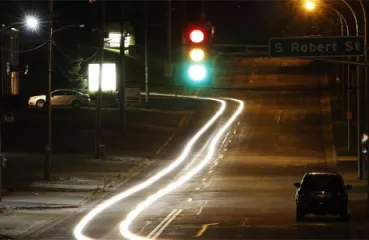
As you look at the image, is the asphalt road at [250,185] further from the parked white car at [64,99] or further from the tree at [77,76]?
the parked white car at [64,99]

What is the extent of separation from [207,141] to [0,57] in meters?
14.0

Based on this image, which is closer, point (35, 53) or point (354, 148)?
point (354, 148)

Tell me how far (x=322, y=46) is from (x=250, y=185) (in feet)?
61.9

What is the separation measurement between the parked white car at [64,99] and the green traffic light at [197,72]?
57859 mm

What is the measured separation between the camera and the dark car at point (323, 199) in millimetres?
29234

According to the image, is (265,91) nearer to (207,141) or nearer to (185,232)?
(207,141)

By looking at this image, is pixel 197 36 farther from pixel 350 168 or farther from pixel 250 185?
pixel 350 168

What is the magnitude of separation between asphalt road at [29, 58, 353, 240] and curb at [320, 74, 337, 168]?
17.3 inches

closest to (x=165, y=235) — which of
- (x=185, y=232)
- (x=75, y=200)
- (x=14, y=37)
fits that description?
(x=185, y=232)

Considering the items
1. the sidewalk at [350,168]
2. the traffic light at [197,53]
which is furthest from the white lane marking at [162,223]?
the traffic light at [197,53]

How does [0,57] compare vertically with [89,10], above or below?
below

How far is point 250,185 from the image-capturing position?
43062mm

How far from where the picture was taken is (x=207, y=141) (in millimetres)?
60844

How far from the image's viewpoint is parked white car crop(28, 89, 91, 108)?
3031 inches
